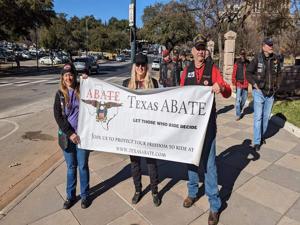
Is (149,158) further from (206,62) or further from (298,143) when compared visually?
(298,143)

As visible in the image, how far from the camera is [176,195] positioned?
388 cm

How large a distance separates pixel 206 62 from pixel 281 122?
15.8 ft

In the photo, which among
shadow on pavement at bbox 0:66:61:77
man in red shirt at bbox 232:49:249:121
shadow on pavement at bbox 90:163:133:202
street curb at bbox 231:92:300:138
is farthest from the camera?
shadow on pavement at bbox 0:66:61:77

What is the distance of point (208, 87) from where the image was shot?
3.12 m

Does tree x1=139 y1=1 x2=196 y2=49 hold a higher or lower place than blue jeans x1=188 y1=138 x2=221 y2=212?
higher

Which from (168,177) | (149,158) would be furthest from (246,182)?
(149,158)

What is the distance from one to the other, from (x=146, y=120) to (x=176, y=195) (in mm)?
1167

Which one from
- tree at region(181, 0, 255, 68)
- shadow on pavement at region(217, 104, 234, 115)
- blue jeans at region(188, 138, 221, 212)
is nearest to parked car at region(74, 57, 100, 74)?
tree at region(181, 0, 255, 68)

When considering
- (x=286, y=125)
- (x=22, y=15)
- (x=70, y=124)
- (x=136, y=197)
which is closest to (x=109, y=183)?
(x=136, y=197)

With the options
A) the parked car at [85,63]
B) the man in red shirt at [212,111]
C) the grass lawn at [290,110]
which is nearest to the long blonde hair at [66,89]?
the man in red shirt at [212,111]

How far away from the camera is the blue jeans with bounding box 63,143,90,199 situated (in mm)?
3516

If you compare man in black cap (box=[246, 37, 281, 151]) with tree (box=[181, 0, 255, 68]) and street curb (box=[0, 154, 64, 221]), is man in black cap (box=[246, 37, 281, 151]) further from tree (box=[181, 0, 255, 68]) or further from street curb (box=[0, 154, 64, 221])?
tree (box=[181, 0, 255, 68])

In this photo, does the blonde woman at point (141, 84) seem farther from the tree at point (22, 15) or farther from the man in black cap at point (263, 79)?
the tree at point (22, 15)

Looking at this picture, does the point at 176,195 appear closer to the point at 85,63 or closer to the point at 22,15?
the point at 85,63
